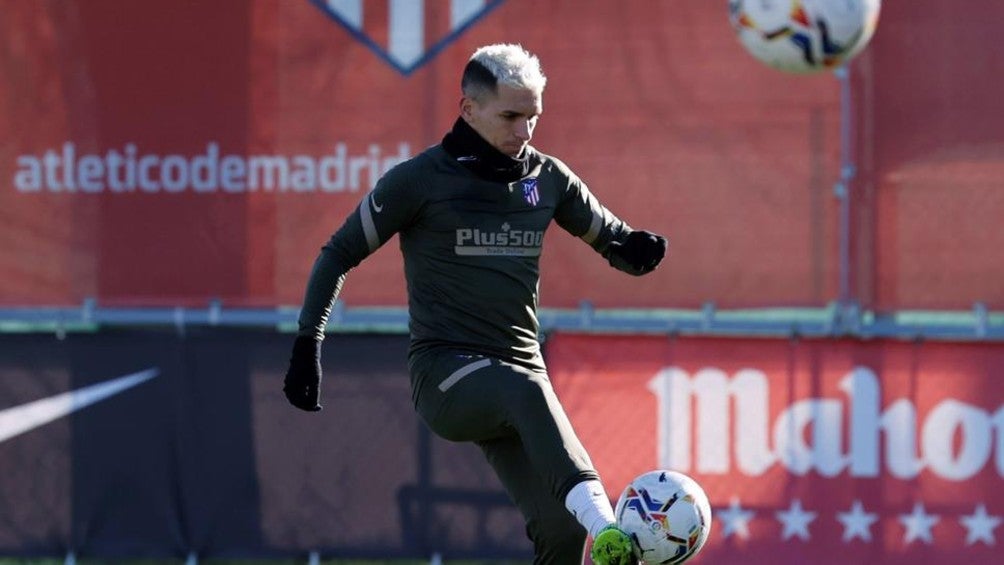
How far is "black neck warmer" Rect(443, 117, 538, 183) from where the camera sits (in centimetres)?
616

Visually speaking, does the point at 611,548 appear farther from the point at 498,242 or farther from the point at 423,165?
the point at 423,165

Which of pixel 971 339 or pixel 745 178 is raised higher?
pixel 745 178

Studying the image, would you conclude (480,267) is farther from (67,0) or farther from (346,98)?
(67,0)

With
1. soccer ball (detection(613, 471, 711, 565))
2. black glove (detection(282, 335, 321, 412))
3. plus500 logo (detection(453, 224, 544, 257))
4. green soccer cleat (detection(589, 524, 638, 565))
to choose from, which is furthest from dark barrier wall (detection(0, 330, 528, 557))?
green soccer cleat (detection(589, 524, 638, 565))

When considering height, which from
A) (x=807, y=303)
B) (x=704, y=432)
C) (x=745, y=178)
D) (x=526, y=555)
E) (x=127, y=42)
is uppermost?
(x=127, y=42)

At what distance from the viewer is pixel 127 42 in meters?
8.79

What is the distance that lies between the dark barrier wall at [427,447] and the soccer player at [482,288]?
2510 mm

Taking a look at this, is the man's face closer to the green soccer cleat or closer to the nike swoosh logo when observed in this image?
the green soccer cleat

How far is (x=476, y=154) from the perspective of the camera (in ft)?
20.2

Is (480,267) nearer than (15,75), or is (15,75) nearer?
(480,267)

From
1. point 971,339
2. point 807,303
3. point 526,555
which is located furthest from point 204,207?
point 971,339

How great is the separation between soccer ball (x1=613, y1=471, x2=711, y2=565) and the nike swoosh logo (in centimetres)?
344

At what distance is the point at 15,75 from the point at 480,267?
3457mm

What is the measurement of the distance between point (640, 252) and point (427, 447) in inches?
104
